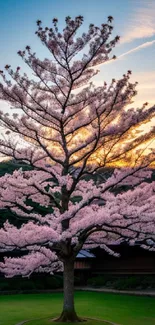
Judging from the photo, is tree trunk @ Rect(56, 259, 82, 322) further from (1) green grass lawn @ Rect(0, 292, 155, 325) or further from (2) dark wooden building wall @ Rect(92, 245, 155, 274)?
(2) dark wooden building wall @ Rect(92, 245, 155, 274)

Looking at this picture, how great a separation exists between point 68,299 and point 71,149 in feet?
15.5

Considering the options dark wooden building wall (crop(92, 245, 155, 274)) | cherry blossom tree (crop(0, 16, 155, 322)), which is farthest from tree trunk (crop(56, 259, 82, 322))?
dark wooden building wall (crop(92, 245, 155, 274))

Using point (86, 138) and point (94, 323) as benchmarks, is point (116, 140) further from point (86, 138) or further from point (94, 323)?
point (94, 323)

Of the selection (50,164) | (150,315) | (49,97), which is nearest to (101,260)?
(150,315)

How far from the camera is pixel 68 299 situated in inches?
535

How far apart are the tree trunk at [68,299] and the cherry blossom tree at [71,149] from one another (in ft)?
0.10

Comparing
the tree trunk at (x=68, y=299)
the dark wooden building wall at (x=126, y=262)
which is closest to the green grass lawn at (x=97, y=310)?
the tree trunk at (x=68, y=299)

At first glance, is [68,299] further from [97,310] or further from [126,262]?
[126,262]

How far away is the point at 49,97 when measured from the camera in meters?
13.7

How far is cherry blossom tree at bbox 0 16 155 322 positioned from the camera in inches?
491

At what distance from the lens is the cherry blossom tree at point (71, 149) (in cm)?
1246

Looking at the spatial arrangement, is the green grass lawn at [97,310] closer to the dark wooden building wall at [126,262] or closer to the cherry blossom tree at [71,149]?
the cherry blossom tree at [71,149]

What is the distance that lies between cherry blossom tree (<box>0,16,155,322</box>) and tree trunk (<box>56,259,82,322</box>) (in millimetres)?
30

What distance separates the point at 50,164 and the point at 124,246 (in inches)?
642
